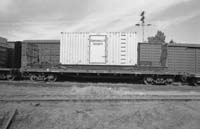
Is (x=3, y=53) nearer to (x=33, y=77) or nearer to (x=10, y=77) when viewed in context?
(x=10, y=77)

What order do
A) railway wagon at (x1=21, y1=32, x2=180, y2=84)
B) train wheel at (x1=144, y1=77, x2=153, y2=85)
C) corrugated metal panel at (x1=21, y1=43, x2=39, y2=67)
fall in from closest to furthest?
railway wagon at (x1=21, y1=32, x2=180, y2=84) < corrugated metal panel at (x1=21, y1=43, x2=39, y2=67) < train wheel at (x1=144, y1=77, x2=153, y2=85)

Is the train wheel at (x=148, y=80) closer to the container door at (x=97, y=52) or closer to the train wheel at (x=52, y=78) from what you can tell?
the container door at (x=97, y=52)

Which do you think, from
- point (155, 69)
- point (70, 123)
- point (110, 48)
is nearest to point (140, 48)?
point (155, 69)

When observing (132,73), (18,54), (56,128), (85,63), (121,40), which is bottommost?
(56,128)

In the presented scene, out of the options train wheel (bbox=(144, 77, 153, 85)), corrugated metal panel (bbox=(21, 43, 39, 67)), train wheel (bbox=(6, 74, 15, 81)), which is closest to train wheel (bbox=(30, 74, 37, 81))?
corrugated metal panel (bbox=(21, 43, 39, 67))

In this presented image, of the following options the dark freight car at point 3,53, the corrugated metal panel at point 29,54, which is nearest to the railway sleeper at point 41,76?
the corrugated metal panel at point 29,54

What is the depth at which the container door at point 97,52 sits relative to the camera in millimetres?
10680

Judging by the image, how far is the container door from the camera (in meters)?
10.7

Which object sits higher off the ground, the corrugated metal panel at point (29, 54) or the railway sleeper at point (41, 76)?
the corrugated metal panel at point (29, 54)

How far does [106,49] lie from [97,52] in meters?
0.73

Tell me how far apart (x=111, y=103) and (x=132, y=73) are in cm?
543

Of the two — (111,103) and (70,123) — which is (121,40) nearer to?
(111,103)

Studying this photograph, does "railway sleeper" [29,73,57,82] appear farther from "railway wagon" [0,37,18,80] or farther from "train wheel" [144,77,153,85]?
"train wheel" [144,77,153,85]

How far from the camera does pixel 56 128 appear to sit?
138 inches
